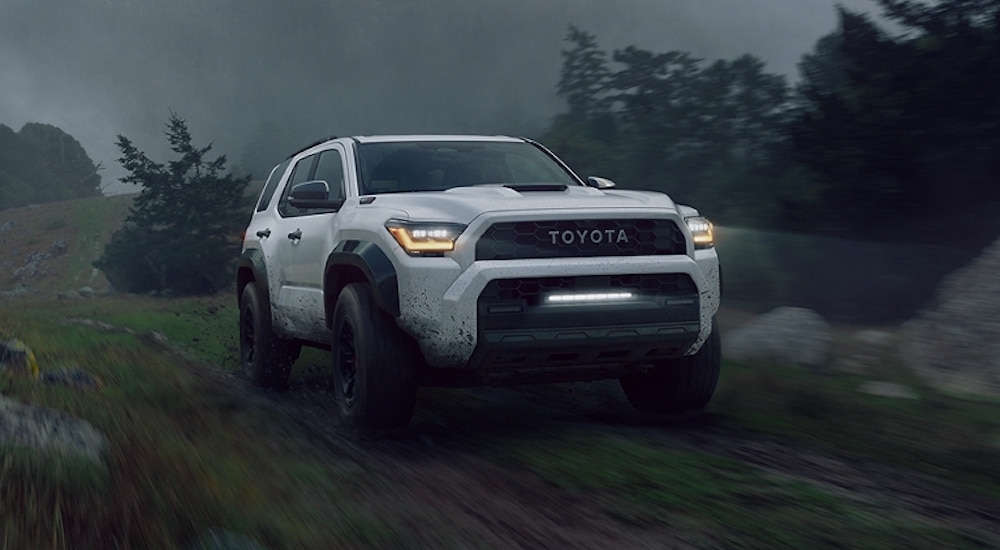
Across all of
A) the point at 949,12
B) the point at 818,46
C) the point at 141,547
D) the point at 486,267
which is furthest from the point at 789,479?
the point at 818,46

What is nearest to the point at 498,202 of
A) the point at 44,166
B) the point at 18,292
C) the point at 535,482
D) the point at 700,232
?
the point at 700,232

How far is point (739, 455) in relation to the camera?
5.38 m

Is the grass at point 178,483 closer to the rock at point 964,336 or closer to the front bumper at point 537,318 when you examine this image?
the front bumper at point 537,318

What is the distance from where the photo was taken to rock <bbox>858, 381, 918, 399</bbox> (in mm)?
7138

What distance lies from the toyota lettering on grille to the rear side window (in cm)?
413

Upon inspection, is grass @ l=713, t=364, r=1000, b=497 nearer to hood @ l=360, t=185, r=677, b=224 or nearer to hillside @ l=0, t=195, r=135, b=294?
hood @ l=360, t=185, r=677, b=224

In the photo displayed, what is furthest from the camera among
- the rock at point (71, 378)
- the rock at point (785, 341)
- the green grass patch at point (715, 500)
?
the rock at point (785, 341)

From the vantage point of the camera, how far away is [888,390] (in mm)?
7250

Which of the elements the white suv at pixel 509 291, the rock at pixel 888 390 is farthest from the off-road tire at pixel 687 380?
the rock at pixel 888 390

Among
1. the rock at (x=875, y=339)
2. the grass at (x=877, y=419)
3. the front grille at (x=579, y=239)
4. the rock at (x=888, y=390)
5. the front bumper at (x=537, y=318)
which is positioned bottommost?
the grass at (x=877, y=419)

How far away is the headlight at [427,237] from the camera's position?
17.8 ft

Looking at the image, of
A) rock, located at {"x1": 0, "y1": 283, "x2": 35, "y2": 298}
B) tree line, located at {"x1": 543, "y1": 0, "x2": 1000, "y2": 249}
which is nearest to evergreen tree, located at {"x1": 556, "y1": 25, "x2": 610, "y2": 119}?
tree line, located at {"x1": 543, "y1": 0, "x2": 1000, "y2": 249}

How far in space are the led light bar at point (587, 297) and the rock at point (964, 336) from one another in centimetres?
329

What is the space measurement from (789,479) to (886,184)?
9493 mm
